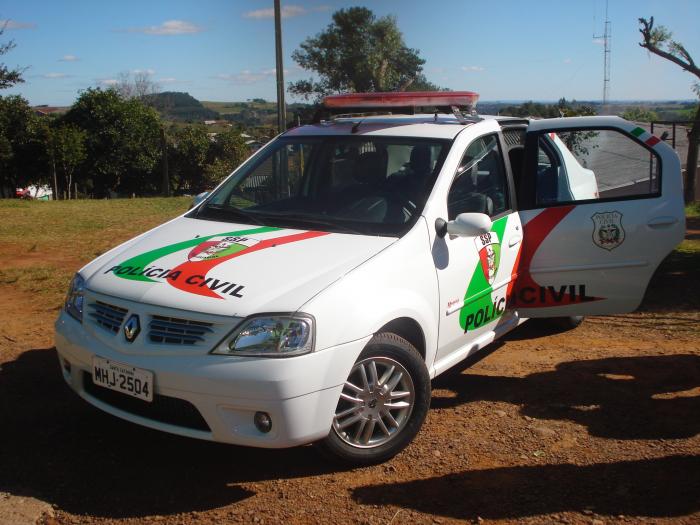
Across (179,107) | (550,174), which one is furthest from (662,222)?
(179,107)

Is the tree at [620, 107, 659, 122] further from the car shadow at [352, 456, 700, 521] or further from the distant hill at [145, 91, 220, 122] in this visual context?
the distant hill at [145, 91, 220, 122]

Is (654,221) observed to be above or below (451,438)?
above

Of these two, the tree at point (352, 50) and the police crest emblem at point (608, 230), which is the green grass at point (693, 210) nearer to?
the police crest emblem at point (608, 230)

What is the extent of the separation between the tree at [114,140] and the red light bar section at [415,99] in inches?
1240

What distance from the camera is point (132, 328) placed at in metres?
3.43

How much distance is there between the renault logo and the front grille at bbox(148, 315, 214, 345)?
0.07m

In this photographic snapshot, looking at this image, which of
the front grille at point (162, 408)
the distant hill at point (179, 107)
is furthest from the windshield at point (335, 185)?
the distant hill at point (179, 107)

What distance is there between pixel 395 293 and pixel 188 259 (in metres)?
1.11

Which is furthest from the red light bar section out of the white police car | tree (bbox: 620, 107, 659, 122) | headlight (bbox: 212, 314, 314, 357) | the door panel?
tree (bbox: 620, 107, 659, 122)

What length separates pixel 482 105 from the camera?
6.21 metres

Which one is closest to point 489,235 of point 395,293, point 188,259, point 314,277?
point 395,293

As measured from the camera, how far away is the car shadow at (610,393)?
4.15m

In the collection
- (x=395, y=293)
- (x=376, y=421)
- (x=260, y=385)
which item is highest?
(x=395, y=293)

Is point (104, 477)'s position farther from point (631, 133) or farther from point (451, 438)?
point (631, 133)
